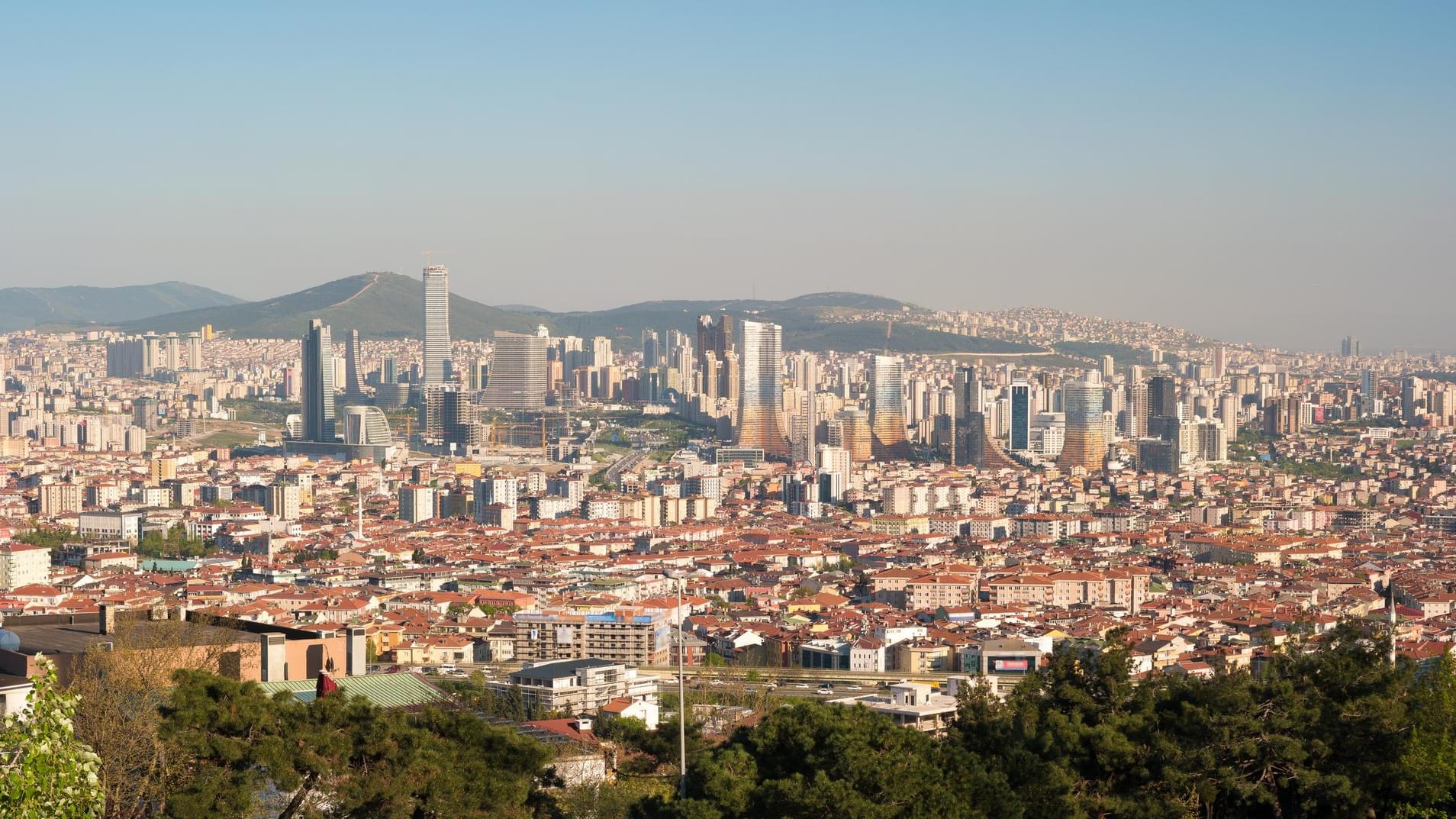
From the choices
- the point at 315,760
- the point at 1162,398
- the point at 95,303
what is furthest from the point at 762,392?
the point at 95,303

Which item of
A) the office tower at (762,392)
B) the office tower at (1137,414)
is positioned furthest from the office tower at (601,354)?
the office tower at (1137,414)

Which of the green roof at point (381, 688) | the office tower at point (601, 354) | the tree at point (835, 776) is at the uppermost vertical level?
the office tower at point (601, 354)

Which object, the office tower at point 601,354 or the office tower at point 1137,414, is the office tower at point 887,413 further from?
the office tower at point 601,354

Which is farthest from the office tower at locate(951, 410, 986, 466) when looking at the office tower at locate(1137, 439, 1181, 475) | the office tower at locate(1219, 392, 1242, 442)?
the office tower at locate(1219, 392, 1242, 442)

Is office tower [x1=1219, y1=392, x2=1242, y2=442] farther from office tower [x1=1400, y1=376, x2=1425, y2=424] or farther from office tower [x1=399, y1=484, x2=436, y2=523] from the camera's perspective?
office tower [x1=399, y1=484, x2=436, y2=523]

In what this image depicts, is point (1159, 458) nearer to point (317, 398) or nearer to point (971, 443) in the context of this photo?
point (971, 443)

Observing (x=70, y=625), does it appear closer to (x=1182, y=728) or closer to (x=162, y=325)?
(x=1182, y=728)
